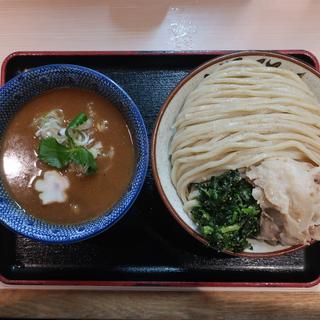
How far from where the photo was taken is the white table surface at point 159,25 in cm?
253

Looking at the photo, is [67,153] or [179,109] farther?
[179,109]

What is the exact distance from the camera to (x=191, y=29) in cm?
254

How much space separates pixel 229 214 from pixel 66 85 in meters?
1.04

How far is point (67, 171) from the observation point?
215cm

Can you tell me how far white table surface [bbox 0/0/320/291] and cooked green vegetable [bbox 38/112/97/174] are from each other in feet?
2.19

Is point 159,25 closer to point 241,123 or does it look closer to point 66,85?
point 66,85

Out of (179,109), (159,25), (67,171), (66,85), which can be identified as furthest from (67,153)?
(159,25)

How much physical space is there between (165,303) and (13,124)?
118cm

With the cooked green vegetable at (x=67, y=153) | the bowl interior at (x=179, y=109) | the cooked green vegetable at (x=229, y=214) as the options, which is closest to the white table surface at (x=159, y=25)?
the bowl interior at (x=179, y=109)

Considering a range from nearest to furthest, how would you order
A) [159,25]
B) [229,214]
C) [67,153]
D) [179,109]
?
[229,214] < [67,153] < [179,109] < [159,25]

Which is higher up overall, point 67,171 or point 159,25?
point 159,25

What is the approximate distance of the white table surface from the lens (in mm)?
2525

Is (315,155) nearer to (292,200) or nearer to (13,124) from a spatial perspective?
(292,200)

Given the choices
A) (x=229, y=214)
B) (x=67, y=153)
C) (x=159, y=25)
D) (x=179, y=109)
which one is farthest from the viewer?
(x=159, y=25)
